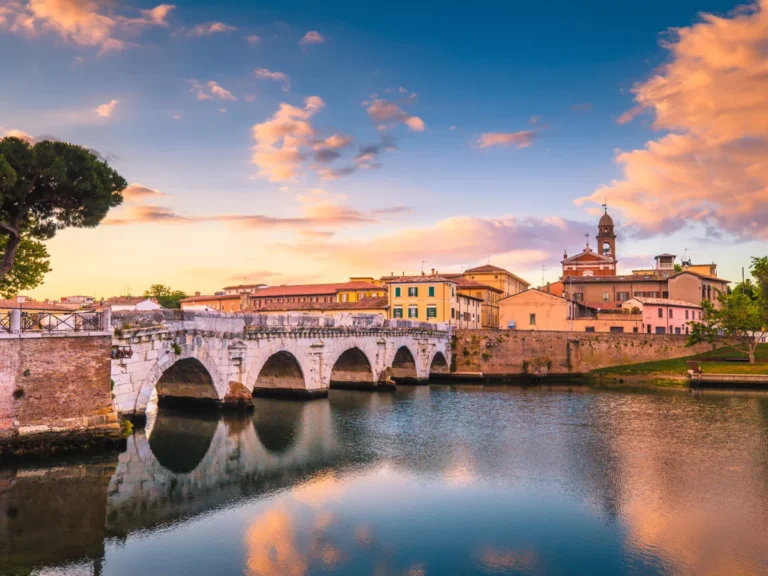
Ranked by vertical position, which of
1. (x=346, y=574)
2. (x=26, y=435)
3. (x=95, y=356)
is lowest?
(x=346, y=574)

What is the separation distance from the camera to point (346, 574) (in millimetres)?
15930

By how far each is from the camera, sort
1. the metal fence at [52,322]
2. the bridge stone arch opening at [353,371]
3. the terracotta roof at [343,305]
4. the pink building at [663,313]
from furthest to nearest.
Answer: the terracotta roof at [343,305]
the pink building at [663,313]
the bridge stone arch opening at [353,371]
the metal fence at [52,322]

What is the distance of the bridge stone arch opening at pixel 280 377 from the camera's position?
4503cm

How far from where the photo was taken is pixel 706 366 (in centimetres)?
6275

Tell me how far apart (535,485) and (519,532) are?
5191mm

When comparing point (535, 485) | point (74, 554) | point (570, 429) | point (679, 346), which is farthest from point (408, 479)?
point (679, 346)

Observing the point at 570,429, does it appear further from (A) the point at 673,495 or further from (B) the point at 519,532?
(B) the point at 519,532

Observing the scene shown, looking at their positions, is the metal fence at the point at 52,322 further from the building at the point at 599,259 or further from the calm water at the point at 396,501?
the building at the point at 599,259

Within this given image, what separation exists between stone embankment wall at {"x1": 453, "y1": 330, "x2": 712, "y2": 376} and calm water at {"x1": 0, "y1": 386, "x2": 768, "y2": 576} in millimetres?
31345

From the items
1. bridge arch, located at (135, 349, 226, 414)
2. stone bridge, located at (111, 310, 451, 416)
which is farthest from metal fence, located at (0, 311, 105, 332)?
bridge arch, located at (135, 349, 226, 414)

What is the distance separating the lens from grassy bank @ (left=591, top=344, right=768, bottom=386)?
199 ft

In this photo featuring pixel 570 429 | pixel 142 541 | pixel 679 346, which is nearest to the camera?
pixel 142 541

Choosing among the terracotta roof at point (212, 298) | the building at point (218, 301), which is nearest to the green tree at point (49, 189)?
the building at point (218, 301)

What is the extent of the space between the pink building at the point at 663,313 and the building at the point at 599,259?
25413 millimetres
